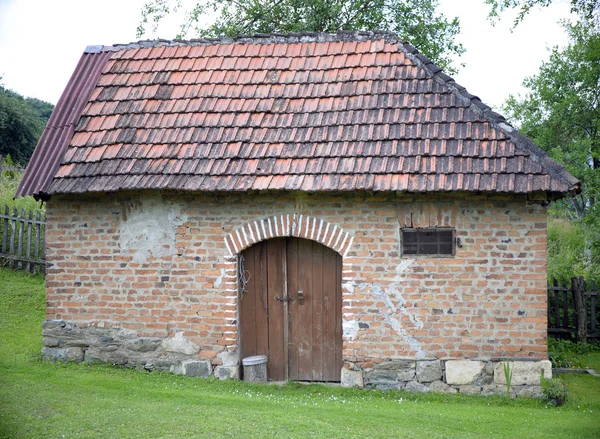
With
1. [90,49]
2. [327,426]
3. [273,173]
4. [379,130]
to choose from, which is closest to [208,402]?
[327,426]

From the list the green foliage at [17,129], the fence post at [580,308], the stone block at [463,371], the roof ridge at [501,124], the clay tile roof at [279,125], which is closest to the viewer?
the roof ridge at [501,124]

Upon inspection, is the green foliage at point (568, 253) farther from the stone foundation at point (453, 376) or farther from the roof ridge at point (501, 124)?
the roof ridge at point (501, 124)

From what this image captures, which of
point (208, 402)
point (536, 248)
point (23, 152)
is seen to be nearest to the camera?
point (208, 402)

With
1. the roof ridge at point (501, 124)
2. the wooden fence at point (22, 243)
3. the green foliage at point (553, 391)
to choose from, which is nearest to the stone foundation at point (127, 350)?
the green foliage at point (553, 391)

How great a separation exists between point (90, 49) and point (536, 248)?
7.77 m

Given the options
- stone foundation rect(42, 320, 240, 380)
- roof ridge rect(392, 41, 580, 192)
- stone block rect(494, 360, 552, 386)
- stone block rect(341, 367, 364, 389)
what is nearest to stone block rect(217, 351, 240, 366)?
stone foundation rect(42, 320, 240, 380)

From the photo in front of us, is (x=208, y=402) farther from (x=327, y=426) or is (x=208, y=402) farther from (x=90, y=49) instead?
(x=90, y=49)

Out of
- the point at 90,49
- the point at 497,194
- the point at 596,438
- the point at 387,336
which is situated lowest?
the point at 596,438

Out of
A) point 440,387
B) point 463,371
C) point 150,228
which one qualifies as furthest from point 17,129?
point 463,371

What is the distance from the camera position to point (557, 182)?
722cm

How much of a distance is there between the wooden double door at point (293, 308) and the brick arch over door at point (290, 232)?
339 millimetres

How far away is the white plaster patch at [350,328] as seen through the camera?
7.99 m

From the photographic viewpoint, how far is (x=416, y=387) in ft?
25.9

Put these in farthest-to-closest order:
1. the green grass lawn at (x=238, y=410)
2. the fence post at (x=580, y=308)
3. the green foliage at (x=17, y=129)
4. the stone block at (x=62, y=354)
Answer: the green foliage at (x=17, y=129) → the fence post at (x=580, y=308) → the stone block at (x=62, y=354) → the green grass lawn at (x=238, y=410)
